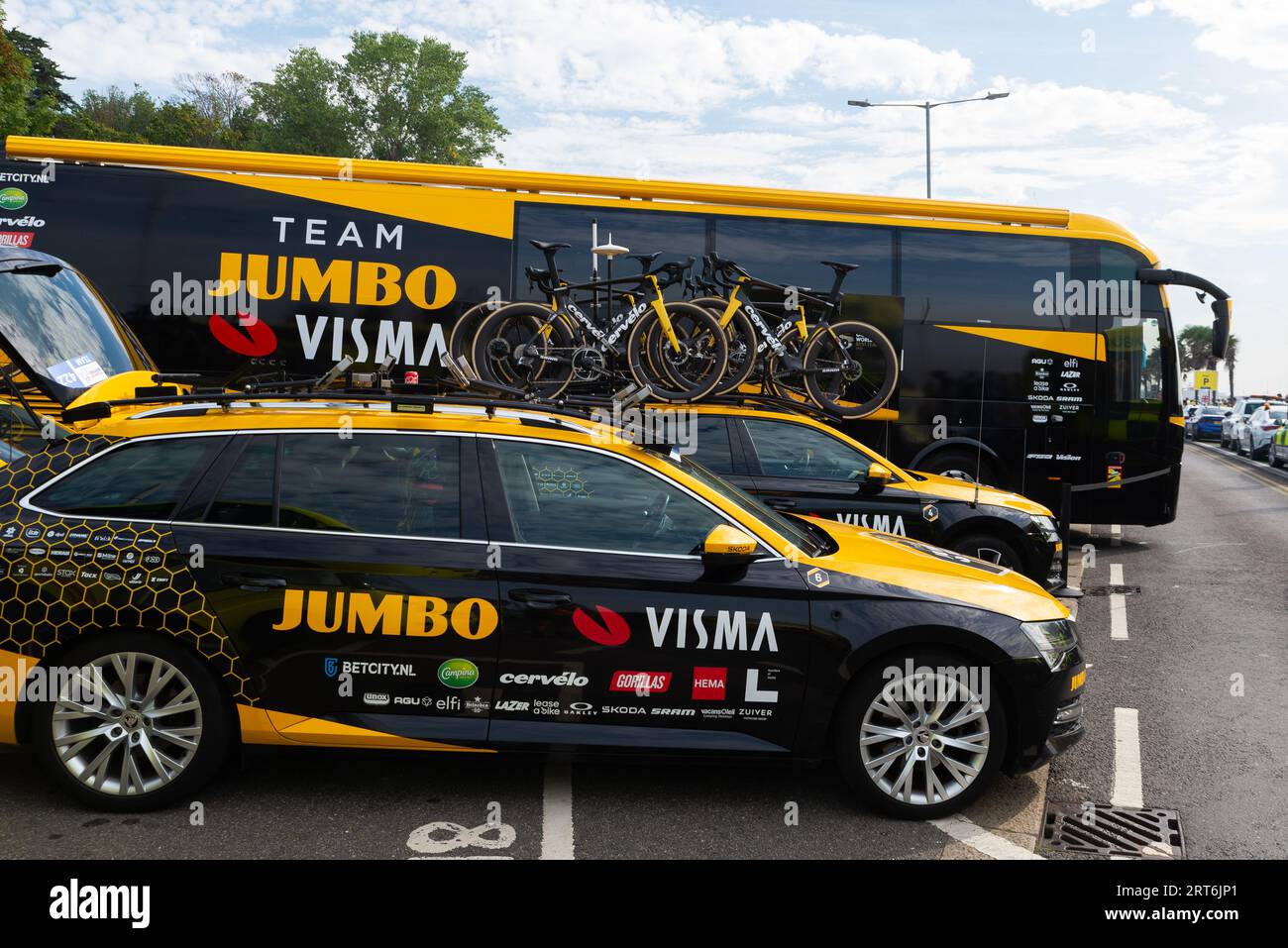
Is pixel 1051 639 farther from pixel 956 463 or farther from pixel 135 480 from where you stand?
pixel 956 463

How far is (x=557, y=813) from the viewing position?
4418 millimetres

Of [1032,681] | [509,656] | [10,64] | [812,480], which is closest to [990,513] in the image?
[812,480]

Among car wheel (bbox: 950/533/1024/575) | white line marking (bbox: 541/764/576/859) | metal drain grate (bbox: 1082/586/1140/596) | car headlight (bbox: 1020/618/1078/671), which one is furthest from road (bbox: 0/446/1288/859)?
metal drain grate (bbox: 1082/586/1140/596)

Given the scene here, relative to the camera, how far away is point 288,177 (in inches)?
368

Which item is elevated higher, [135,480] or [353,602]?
[135,480]

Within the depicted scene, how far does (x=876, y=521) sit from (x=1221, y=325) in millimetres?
5359

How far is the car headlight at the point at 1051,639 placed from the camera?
448 centimetres

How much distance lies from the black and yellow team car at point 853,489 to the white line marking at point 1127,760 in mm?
2271

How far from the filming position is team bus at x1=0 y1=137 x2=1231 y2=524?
362 inches

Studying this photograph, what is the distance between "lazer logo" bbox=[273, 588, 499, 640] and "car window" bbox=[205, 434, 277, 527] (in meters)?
0.36

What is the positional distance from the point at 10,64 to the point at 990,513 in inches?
1256

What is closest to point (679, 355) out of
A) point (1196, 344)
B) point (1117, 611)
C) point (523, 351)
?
point (523, 351)

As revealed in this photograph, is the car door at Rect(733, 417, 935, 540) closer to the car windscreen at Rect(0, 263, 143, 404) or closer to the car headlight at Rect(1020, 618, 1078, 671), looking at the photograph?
the car headlight at Rect(1020, 618, 1078, 671)

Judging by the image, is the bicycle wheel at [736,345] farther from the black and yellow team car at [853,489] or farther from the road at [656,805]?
the road at [656,805]
